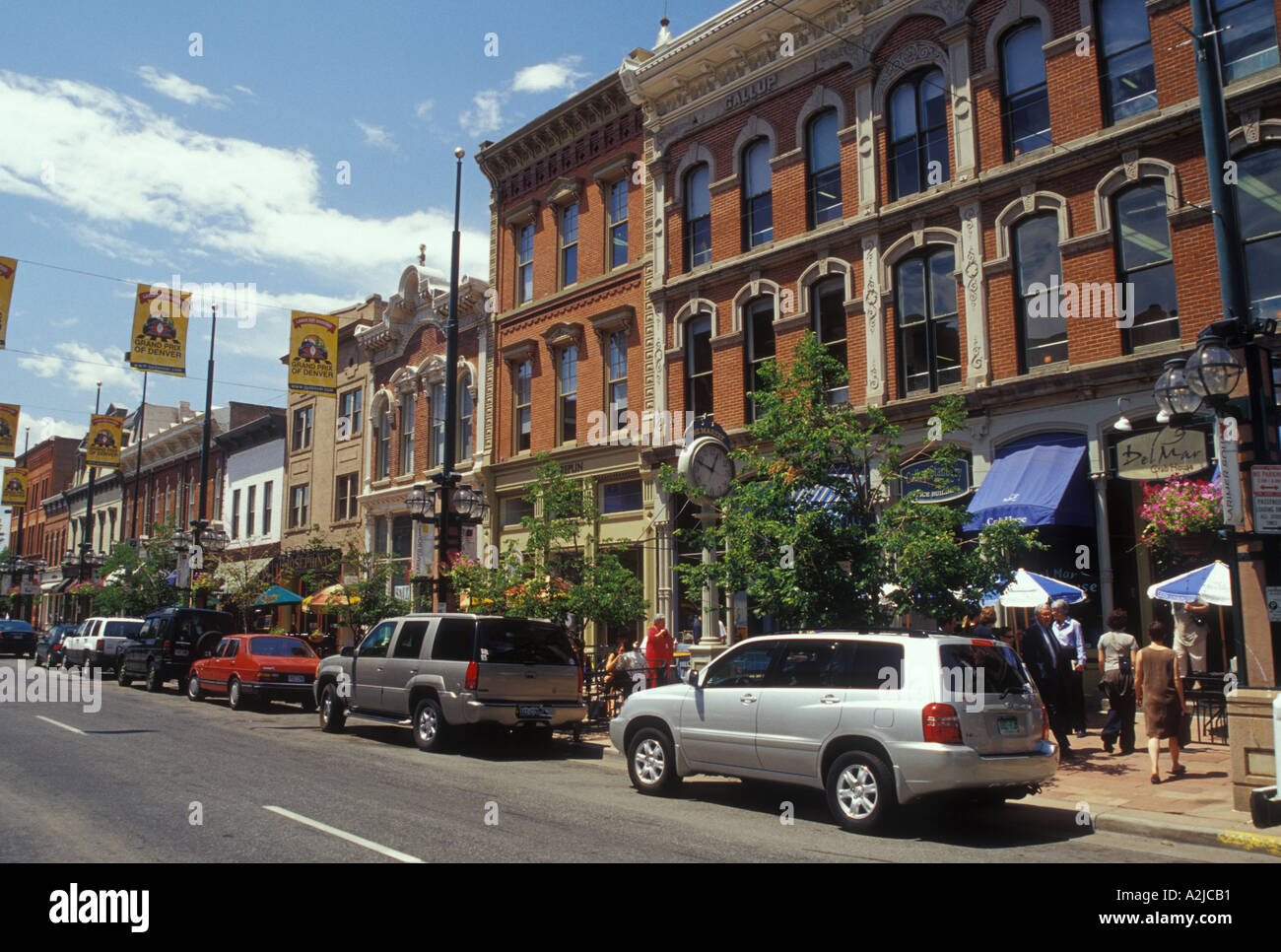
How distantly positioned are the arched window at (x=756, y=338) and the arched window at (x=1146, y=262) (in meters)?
7.03

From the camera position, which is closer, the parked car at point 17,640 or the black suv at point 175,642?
the black suv at point 175,642

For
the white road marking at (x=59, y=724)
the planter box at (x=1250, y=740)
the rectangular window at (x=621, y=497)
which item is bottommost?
the white road marking at (x=59, y=724)

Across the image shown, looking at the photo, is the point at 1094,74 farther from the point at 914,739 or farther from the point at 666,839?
A: the point at 666,839

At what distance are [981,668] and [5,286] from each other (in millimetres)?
19684

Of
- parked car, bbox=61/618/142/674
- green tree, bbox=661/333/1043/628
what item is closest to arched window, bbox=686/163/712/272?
green tree, bbox=661/333/1043/628

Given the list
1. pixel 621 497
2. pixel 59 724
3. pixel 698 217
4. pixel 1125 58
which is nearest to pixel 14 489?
pixel 621 497

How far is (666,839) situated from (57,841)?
4544 mm

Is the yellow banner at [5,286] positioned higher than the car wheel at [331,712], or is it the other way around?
the yellow banner at [5,286]

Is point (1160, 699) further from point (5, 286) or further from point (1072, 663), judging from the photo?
point (5, 286)

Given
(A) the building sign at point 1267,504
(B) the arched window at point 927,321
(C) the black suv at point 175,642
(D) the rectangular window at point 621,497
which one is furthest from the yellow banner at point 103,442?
(A) the building sign at point 1267,504

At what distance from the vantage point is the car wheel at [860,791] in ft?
27.8

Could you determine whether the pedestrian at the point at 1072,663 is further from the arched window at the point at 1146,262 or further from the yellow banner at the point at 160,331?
the yellow banner at the point at 160,331

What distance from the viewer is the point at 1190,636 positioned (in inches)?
549
